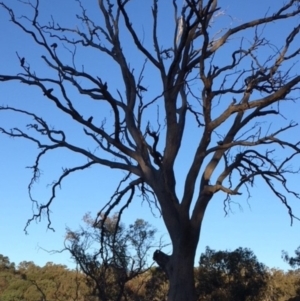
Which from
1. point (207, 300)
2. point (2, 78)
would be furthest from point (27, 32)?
point (207, 300)

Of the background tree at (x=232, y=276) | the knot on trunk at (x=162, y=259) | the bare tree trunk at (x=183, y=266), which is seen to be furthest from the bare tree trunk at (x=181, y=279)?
the background tree at (x=232, y=276)

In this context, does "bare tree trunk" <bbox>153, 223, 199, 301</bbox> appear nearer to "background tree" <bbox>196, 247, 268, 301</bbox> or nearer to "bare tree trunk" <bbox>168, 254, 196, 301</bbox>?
"bare tree trunk" <bbox>168, 254, 196, 301</bbox>

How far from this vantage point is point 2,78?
8664 mm

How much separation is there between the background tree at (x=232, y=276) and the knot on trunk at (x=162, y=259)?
1770cm

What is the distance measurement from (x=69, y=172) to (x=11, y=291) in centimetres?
2432

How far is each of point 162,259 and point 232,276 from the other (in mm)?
18882

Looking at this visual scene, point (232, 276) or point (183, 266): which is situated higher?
point (232, 276)

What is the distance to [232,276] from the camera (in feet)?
84.9

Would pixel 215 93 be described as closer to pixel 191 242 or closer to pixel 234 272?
pixel 191 242

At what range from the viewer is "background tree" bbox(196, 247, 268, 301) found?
25.1 meters

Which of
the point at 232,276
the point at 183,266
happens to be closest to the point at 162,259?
the point at 183,266

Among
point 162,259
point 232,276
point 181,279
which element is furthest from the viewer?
point 232,276

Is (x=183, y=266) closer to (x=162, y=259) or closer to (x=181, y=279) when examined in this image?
(x=181, y=279)

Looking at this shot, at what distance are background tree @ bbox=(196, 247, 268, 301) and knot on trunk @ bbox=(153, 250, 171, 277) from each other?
17.7 metres
